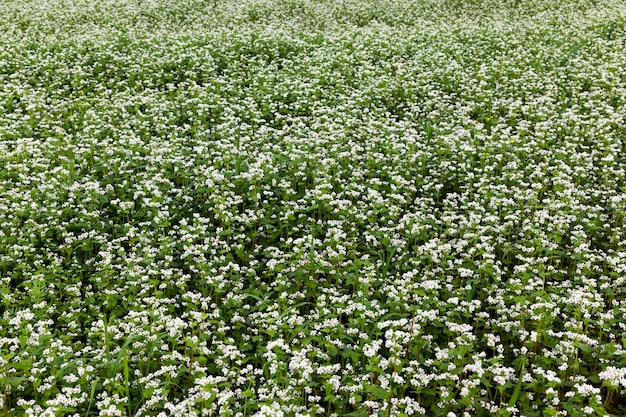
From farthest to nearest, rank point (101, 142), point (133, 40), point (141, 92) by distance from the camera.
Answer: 1. point (133, 40)
2. point (141, 92)
3. point (101, 142)

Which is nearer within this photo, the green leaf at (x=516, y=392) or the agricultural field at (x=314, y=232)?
the green leaf at (x=516, y=392)

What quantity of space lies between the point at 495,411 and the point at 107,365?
3.33 meters

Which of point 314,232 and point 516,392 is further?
point 314,232

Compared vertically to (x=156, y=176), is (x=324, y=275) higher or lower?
lower

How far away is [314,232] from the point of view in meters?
7.07

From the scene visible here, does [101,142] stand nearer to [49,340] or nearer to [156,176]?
[156,176]

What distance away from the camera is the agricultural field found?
191 inches

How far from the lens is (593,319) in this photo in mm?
5668

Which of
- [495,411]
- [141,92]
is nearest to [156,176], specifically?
[141,92]

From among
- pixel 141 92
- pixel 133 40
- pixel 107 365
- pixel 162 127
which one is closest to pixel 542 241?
pixel 107 365

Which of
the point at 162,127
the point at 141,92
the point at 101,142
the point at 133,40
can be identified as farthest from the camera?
the point at 133,40

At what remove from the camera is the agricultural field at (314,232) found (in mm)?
4863

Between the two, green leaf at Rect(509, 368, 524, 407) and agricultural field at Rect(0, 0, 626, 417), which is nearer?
green leaf at Rect(509, 368, 524, 407)

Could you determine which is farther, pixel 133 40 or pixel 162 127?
pixel 133 40
